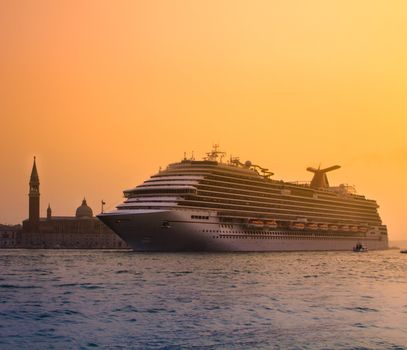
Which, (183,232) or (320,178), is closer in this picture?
(183,232)

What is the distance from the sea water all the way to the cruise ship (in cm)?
3738

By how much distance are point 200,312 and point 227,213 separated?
72.1 metres

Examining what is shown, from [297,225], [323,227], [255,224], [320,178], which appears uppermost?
[320,178]

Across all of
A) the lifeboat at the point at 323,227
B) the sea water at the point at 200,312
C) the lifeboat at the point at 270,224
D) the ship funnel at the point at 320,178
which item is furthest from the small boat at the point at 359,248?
the sea water at the point at 200,312

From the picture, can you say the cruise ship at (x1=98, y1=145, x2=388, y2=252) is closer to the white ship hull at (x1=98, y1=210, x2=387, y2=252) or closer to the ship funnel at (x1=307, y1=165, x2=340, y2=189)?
the white ship hull at (x1=98, y1=210, x2=387, y2=252)

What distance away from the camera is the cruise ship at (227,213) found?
95062mm

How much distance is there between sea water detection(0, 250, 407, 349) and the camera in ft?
90.8

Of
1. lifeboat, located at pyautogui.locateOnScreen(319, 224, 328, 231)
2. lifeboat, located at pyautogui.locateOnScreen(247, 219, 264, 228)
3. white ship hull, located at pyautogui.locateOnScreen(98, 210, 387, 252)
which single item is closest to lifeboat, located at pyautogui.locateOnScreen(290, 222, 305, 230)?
lifeboat, located at pyautogui.locateOnScreen(319, 224, 328, 231)

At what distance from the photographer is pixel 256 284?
50125mm

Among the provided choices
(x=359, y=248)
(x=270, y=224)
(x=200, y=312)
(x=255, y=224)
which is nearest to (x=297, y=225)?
(x=270, y=224)

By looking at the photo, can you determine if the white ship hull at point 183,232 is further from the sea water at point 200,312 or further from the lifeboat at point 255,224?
the sea water at point 200,312

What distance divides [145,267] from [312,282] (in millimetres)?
18869

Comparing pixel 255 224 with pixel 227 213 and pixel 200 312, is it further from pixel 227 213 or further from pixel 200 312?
pixel 200 312

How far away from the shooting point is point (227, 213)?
10675 cm
